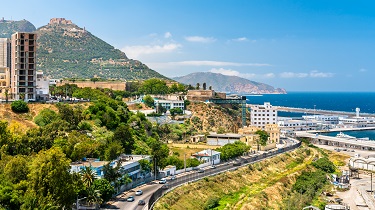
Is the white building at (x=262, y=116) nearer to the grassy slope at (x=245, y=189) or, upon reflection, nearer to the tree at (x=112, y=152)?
the grassy slope at (x=245, y=189)

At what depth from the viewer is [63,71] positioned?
187 meters

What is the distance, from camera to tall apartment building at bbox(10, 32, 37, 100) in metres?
74.1

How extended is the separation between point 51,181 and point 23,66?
44.0 metres

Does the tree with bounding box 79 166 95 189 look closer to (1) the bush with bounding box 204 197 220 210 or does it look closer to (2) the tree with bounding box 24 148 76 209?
(2) the tree with bounding box 24 148 76 209

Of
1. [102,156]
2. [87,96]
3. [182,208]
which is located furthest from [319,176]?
[87,96]

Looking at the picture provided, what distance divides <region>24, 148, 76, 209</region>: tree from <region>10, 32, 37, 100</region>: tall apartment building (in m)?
41.5

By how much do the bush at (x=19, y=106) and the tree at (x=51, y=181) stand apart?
34323mm

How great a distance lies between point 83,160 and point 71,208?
13082mm

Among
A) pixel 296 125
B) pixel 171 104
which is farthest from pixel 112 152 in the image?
pixel 296 125

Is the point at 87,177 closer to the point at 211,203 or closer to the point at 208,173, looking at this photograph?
the point at 211,203

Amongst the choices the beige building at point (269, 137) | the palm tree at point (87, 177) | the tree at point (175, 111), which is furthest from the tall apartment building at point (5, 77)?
the beige building at point (269, 137)

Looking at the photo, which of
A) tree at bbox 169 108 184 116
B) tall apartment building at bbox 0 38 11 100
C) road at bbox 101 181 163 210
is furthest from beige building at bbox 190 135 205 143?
tall apartment building at bbox 0 38 11 100

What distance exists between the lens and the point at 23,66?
7462 cm

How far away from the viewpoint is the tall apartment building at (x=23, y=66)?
243 ft
